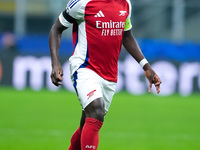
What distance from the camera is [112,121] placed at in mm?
11312

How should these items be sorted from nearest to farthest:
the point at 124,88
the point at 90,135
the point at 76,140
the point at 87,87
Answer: the point at 90,135 → the point at 87,87 → the point at 76,140 → the point at 124,88

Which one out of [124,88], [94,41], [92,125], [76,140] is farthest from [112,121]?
[92,125]

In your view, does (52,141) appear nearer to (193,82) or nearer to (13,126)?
(13,126)

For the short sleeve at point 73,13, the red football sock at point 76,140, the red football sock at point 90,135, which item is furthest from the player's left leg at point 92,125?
the short sleeve at point 73,13

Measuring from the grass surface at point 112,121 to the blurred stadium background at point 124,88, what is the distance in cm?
2

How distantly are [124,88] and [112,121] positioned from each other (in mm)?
5915

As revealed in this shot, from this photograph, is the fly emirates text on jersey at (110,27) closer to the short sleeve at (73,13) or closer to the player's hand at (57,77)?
the short sleeve at (73,13)

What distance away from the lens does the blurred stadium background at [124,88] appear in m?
9.12

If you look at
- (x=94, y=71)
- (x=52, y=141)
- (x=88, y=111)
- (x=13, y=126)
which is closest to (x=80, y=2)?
(x=94, y=71)

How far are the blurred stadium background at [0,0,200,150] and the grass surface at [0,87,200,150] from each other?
0.05 feet

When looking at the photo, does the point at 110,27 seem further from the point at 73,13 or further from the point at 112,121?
the point at 112,121

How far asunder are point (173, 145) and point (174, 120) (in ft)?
11.4

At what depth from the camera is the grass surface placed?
835 cm

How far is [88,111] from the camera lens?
5363 millimetres
